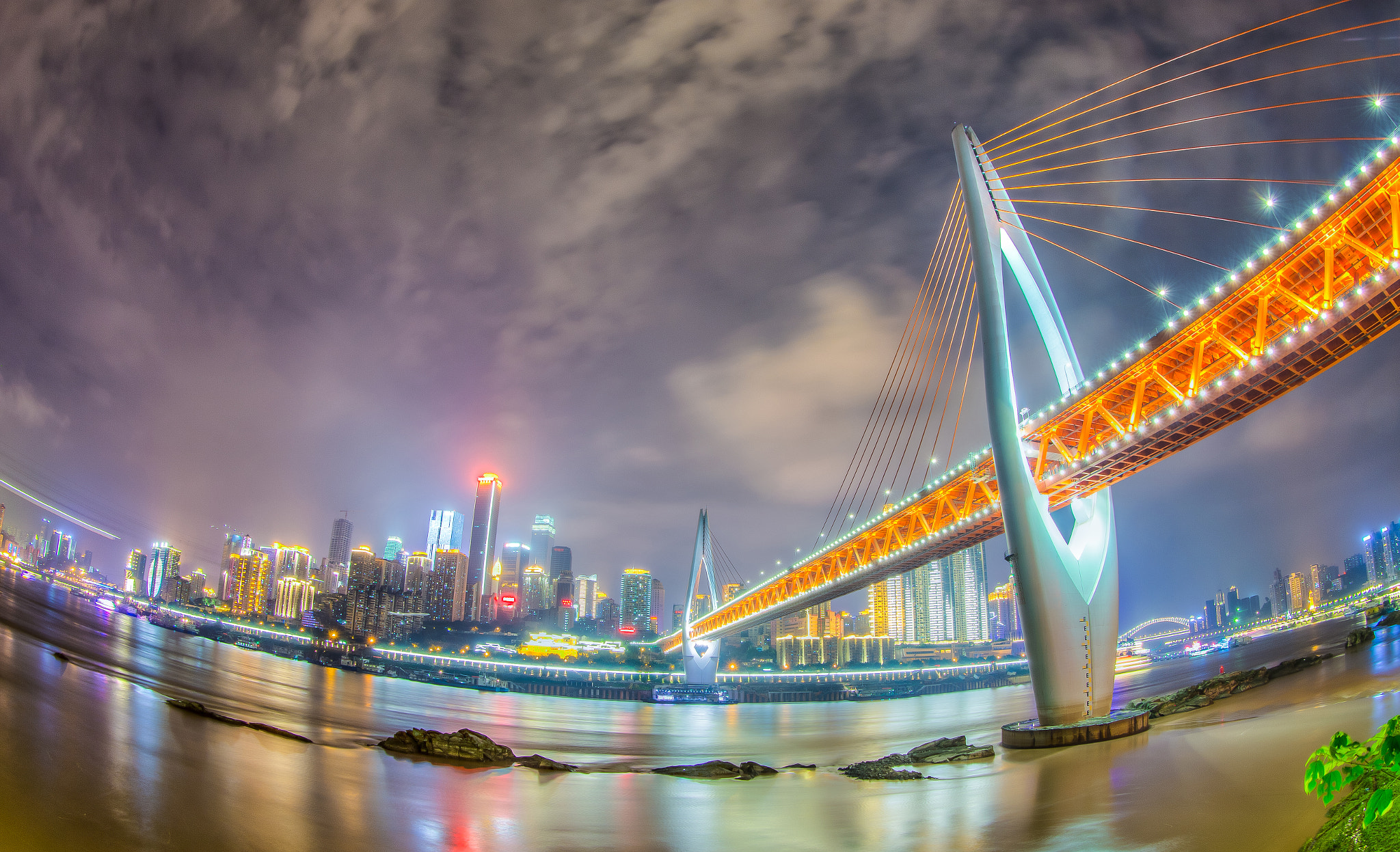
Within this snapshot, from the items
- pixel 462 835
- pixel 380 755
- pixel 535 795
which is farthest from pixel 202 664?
pixel 462 835

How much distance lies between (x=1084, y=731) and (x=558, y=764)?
17314 mm

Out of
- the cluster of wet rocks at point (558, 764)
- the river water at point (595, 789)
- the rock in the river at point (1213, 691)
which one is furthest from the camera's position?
the rock in the river at point (1213, 691)

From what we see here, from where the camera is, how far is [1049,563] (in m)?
20.7

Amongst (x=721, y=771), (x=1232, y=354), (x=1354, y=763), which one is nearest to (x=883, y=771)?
(x=721, y=771)

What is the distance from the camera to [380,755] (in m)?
21.1

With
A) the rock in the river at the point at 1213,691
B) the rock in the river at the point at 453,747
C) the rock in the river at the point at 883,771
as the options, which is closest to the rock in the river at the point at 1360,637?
the rock in the river at the point at 1213,691

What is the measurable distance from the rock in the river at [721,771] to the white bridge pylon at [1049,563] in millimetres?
9420

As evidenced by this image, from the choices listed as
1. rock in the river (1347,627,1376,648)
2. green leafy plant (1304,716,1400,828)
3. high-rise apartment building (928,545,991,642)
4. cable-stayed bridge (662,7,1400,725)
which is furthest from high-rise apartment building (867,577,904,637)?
green leafy plant (1304,716,1400,828)

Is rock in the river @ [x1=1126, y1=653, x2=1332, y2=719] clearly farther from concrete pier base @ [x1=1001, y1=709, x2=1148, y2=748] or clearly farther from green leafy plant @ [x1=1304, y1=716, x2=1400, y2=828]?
green leafy plant @ [x1=1304, y1=716, x2=1400, y2=828]

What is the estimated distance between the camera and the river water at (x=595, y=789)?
959cm

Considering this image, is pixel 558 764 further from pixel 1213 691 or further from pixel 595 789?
pixel 1213 691

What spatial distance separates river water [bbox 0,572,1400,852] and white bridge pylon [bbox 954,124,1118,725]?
209cm

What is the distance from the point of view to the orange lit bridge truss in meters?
14.2

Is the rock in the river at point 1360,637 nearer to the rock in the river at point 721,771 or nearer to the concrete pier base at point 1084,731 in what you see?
the concrete pier base at point 1084,731
